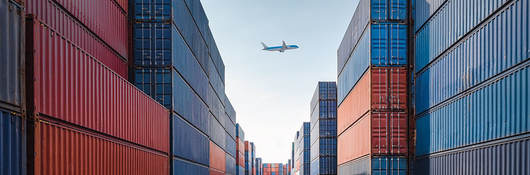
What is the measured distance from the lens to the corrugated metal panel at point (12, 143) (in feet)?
24.4

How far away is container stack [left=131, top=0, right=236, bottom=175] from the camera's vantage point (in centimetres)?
2256

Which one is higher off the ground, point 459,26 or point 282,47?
point 282,47

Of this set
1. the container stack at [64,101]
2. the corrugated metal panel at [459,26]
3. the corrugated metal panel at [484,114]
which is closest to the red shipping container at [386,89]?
the corrugated metal panel at [459,26]

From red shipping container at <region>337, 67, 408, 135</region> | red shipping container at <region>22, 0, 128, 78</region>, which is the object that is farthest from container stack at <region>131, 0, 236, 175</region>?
red shipping container at <region>337, 67, 408, 135</region>

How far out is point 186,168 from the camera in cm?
2542

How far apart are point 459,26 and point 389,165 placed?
982cm

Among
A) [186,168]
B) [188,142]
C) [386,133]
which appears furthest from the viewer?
[188,142]

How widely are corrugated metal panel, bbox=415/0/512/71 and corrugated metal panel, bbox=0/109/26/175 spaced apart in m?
14.3

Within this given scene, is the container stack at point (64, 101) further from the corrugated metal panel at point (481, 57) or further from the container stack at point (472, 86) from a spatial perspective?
the corrugated metal panel at point (481, 57)

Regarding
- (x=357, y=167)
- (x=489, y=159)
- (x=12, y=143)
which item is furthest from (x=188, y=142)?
(x=12, y=143)

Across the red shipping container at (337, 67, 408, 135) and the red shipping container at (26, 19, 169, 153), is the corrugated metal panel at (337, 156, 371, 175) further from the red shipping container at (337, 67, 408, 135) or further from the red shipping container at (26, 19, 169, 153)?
the red shipping container at (26, 19, 169, 153)

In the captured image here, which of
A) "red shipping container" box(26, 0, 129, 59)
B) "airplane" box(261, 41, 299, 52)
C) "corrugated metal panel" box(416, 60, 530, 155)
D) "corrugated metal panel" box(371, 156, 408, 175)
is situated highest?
"airplane" box(261, 41, 299, 52)

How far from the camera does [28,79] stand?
8.36 meters

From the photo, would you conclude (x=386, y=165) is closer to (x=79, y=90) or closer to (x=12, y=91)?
(x=79, y=90)
